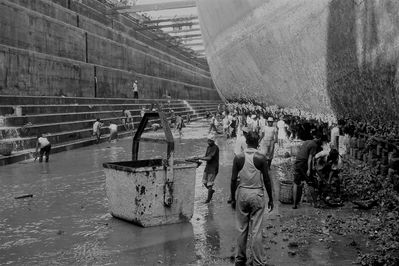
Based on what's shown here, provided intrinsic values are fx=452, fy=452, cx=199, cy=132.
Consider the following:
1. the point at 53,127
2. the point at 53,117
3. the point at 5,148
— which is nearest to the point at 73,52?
the point at 53,117

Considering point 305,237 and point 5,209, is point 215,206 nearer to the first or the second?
point 305,237

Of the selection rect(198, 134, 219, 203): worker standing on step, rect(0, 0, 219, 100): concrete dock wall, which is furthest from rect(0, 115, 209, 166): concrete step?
rect(198, 134, 219, 203): worker standing on step

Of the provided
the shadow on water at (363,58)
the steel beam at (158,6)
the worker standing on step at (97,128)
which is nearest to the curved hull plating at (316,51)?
the shadow on water at (363,58)

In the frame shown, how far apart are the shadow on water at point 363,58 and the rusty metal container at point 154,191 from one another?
2080 mm

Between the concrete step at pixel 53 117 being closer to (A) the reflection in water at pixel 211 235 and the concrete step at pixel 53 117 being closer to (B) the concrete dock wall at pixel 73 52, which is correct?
(B) the concrete dock wall at pixel 73 52

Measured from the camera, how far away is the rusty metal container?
5.42 meters

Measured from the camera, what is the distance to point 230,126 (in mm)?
19953

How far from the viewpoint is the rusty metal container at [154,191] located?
5418mm

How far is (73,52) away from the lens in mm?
21781

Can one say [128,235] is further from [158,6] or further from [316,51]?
[158,6]

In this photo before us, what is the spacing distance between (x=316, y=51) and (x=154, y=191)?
103 inches

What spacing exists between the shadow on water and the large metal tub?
2092mm

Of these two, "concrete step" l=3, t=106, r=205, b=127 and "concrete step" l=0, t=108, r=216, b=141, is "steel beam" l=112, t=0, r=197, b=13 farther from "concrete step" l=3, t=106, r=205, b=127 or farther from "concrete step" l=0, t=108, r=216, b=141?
"concrete step" l=0, t=108, r=216, b=141

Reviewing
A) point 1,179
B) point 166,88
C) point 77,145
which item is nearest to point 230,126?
point 77,145
